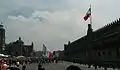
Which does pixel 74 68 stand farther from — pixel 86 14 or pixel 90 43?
pixel 90 43

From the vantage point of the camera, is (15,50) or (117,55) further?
(15,50)

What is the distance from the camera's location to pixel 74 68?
7016 millimetres

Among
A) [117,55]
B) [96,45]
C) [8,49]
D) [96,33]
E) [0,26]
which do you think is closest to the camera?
[117,55]

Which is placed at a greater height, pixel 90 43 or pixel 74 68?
pixel 90 43

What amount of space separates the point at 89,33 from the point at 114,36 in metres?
31.5

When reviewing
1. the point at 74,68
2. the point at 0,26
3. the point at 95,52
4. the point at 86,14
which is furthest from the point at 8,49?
the point at 74,68

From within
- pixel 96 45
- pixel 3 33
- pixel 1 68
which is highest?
pixel 3 33

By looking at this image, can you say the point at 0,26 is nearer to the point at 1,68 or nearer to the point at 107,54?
the point at 107,54

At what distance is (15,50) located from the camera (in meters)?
178

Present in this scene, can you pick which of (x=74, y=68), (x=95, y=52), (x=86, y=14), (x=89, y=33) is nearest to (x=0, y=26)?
(x=89, y=33)

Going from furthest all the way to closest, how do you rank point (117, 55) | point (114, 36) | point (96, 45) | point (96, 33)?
1. point (96, 33)
2. point (96, 45)
3. point (114, 36)
4. point (117, 55)

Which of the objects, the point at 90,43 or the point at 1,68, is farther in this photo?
the point at 90,43

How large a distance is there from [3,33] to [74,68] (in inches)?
6108

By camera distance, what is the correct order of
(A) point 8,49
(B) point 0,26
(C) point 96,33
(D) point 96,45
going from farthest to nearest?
1. (A) point 8,49
2. (B) point 0,26
3. (C) point 96,33
4. (D) point 96,45
